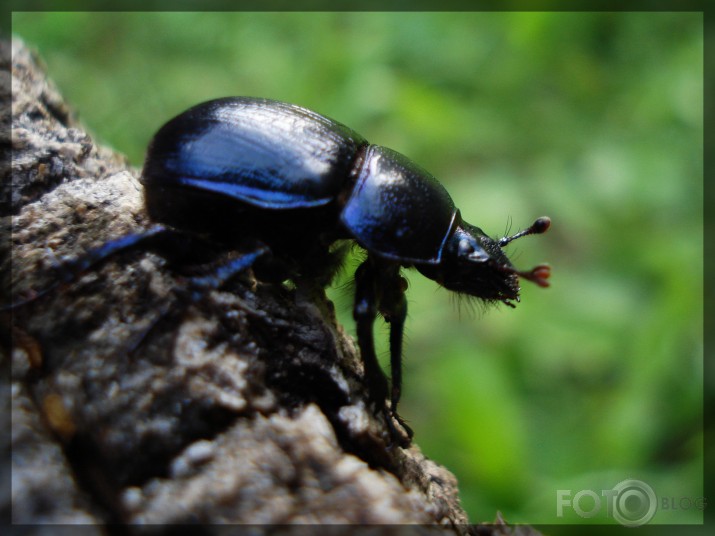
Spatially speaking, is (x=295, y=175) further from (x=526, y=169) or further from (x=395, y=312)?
(x=526, y=169)

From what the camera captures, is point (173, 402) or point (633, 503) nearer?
point (173, 402)

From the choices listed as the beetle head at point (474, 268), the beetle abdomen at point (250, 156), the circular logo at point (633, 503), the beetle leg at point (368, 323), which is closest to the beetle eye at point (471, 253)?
the beetle head at point (474, 268)

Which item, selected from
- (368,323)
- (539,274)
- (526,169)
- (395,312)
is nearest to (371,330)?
(368,323)

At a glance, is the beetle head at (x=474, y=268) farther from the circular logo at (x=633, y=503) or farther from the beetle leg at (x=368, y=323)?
the circular logo at (x=633, y=503)

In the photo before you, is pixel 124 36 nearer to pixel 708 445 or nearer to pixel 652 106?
pixel 652 106

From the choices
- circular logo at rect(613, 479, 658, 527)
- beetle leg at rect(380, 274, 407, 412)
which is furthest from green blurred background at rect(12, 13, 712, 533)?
beetle leg at rect(380, 274, 407, 412)

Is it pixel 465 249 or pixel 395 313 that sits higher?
pixel 465 249

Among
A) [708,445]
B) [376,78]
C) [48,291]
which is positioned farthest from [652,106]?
[48,291]
